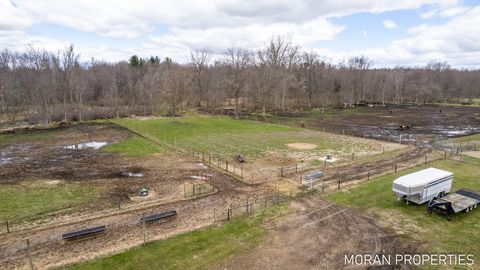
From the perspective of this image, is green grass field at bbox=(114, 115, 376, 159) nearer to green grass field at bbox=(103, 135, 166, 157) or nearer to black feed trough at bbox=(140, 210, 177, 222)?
green grass field at bbox=(103, 135, 166, 157)

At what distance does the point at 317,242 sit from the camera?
14.5 meters

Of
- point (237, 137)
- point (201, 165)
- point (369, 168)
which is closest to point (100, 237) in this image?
point (201, 165)

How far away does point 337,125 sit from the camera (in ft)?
177

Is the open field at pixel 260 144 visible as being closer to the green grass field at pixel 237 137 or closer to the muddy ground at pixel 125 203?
the green grass field at pixel 237 137

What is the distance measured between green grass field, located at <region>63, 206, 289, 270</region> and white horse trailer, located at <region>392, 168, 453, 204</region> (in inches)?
345

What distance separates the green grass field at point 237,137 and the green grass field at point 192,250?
15753 millimetres

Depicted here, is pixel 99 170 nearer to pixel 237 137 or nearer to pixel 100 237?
pixel 100 237

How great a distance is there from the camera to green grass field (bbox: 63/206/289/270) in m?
12.7

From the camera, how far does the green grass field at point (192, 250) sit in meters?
12.7

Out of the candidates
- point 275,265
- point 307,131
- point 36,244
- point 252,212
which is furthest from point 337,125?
point 36,244

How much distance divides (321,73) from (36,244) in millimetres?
93307

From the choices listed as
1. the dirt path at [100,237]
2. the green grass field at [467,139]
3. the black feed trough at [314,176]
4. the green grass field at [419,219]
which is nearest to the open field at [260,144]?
the black feed trough at [314,176]

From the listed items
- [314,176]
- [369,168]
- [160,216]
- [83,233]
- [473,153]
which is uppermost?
[473,153]

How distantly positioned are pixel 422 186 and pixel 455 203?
1.76 metres
